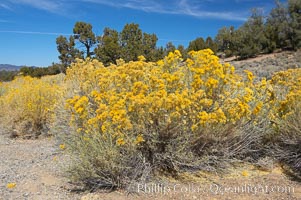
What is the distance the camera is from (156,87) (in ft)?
12.1

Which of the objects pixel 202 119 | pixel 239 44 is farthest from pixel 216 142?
pixel 239 44

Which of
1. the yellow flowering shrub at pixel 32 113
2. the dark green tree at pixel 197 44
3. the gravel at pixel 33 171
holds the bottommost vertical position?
the gravel at pixel 33 171

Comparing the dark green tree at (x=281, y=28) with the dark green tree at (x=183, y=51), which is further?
the dark green tree at (x=281, y=28)

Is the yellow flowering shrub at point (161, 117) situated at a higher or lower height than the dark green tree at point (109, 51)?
lower

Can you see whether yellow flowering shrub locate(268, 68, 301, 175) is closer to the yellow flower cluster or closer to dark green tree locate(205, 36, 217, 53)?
the yellow flower cluster

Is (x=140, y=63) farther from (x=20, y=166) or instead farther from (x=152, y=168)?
(x=20, y=166)

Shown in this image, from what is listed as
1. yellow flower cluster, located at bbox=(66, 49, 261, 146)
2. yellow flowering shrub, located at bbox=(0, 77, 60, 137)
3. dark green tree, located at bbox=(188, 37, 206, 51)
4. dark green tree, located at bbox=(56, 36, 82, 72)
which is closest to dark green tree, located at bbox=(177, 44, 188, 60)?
dark green tree, located at bbox=(188, 37, 206, 51)

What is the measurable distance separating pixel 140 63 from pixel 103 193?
1.96 meters

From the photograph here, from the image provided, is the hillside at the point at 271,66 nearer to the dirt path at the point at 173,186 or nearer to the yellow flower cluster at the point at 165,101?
the yellow flower cluster at the point at 165,101

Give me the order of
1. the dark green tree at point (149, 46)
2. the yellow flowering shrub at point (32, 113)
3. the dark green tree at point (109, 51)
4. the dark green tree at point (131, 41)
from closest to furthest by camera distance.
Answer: the yellow flowering shrub at point (32, 113) < the dark green tree at point (109, 51) < the dark green tree at point (131, 41) < the dark green tree at point (149, 46)

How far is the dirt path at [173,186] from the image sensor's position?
315cm

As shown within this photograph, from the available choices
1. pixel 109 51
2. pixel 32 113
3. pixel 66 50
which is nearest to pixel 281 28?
pixel 109 51

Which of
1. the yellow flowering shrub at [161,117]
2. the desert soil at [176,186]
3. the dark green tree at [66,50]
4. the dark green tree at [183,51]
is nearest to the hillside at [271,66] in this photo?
the dark green tree at [183,51]

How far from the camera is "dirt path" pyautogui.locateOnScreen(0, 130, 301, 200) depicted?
3148 millimetres
